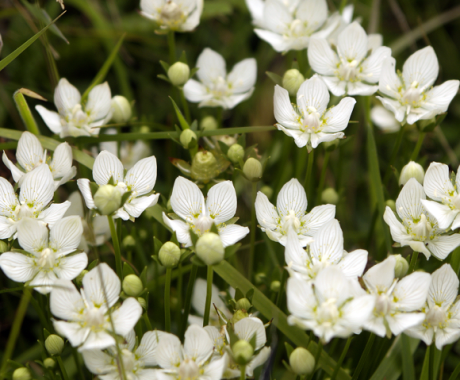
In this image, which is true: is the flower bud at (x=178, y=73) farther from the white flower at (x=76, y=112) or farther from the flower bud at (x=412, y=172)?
the flower bud at (x=412, y=172)

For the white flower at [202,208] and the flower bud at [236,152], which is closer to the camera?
the white flower at [202,208]

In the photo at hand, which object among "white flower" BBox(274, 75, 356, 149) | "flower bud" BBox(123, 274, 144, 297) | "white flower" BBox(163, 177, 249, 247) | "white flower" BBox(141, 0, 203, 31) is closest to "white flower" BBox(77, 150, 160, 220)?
"white flower" BBox(163, 177, 249, 247)

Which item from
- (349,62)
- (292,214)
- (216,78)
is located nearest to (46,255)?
(292,214)

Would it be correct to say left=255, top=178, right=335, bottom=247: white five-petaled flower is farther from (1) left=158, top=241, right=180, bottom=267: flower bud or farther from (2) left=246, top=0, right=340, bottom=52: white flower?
(2) left=246, top=0, right=340, bottom=52: white flower

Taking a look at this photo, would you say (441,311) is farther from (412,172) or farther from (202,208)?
(202,208)

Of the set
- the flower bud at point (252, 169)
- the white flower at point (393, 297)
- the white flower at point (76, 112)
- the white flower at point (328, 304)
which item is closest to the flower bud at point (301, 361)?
the white flower at point (328, 304)

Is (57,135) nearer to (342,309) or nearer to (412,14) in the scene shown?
(342,309)
